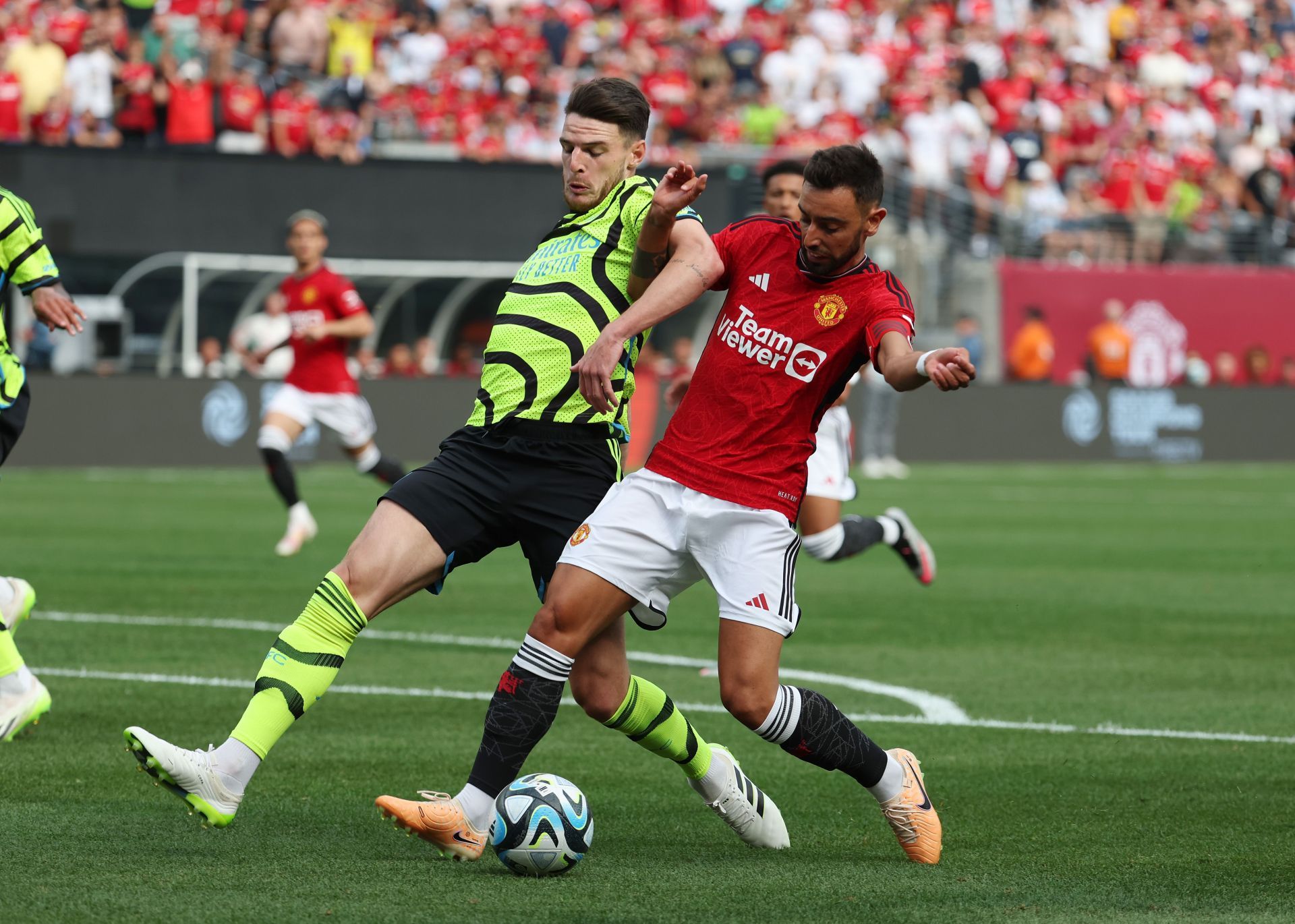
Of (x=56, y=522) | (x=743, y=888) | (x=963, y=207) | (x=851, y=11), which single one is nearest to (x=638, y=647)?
(x=743, y=888)

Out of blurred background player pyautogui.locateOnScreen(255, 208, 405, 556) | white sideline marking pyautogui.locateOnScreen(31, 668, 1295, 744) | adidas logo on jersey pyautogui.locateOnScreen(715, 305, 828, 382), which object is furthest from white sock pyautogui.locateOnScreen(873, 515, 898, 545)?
adidas logo on jersey pyautogui.locateOnScreen(715, 305, 828, 382)

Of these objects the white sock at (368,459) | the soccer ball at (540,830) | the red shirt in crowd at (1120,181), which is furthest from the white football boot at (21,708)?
the red shirt in crowd at (1120,181)

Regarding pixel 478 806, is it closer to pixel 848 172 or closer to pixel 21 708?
pixel 848 172

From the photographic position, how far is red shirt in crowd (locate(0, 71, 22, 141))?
24016 millimetres

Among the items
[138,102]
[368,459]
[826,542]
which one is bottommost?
[138,102]

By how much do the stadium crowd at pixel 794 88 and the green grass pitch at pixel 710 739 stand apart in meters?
11.2

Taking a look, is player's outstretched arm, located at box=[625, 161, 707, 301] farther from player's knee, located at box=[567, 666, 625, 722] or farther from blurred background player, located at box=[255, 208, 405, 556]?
blurred background player, located at box=[255, 208, 405, 556]

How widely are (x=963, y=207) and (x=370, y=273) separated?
9.89 m

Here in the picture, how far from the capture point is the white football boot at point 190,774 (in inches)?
199

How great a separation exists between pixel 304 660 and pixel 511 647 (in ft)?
14.8

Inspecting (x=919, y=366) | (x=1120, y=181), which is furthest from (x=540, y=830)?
(x=1120, y=181)

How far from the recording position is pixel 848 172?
17.4ft

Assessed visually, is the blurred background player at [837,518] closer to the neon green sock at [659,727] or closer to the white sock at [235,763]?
the neon green sock at [659,727]

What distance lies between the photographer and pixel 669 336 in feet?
94.1
